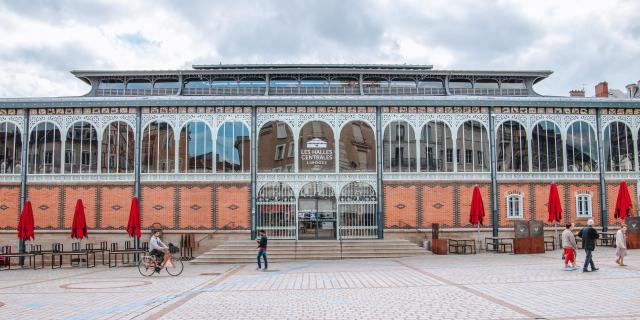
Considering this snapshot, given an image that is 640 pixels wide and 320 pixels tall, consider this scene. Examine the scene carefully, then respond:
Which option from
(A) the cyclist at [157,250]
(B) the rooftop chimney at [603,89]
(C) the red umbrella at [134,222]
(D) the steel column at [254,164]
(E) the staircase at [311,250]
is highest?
(B) the rooftop chimney at [603,89]

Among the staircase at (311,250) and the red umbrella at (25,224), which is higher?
the red umbrella at (25,224)

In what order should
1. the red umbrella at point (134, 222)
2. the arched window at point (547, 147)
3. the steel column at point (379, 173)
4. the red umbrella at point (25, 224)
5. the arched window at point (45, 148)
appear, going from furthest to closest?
1. the arched window at point (547, 147)
2. the arched window at point (45, 148)
3. the steel column at point (379, 173)
4. the red umbrella at point (134, 222)
5. the red umbrella at point (25, 224)

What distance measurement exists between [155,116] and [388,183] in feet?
38.7

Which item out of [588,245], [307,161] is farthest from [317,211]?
[588,245]

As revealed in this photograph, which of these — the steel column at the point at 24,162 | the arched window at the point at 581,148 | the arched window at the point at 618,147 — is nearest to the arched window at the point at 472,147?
the arched window at the point at 581,148

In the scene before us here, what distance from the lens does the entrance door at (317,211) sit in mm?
29609

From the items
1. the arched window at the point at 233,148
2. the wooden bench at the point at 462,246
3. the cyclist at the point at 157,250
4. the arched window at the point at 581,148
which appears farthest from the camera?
the arched window at the point at 581,148

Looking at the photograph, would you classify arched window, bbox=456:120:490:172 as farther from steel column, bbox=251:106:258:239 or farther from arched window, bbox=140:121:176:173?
arched window, bbox=140:121:176:173

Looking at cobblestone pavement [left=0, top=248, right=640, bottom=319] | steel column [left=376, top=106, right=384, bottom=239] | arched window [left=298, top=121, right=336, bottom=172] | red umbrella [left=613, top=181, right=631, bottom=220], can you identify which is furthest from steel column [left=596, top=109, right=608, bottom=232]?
arched window [left=298, top=121, right=336, bottom=172]

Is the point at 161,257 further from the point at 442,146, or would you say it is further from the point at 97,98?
the point at 442,146

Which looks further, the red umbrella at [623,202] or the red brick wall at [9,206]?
the red brick wall at [9,206]

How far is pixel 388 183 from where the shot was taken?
97.9 ft

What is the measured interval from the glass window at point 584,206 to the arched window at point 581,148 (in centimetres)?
134

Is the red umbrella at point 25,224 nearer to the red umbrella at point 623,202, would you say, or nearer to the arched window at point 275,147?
the arched window at point 275,147
